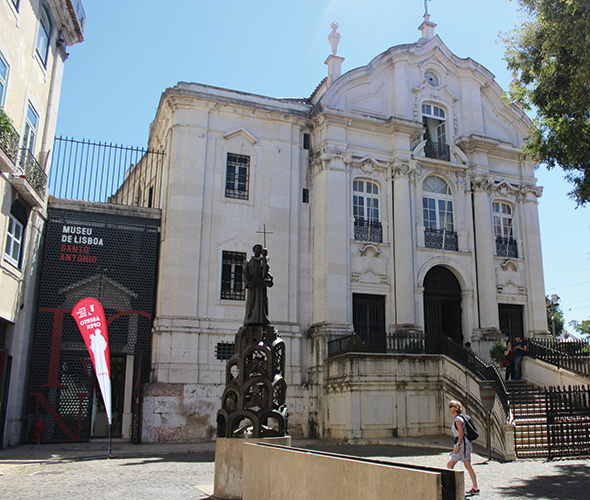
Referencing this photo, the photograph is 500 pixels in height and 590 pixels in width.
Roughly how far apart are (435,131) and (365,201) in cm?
536

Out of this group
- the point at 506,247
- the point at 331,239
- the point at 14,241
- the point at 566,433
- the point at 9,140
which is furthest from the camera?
the point at 506,247

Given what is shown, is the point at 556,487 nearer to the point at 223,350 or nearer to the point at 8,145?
the point at 223,350

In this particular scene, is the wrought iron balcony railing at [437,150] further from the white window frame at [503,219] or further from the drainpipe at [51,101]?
the drainpipe at [51,101]

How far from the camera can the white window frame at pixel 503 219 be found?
25859 millimetres

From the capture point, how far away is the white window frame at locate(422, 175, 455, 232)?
24625 mm

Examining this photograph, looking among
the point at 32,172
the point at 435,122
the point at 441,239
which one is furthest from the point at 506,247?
the point at 32,172

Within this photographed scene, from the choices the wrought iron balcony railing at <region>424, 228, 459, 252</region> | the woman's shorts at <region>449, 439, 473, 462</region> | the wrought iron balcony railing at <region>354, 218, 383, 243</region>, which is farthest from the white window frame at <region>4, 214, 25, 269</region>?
Result: the wrought iron balcony railing at <region>424, 228, 459, 252</region>

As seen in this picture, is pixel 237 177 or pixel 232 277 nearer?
pixel 232 277

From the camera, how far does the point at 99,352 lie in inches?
618

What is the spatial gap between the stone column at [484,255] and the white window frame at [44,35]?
1768 centimetres

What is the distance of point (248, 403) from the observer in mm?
10109

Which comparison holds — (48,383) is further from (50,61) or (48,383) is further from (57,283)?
(50,61)

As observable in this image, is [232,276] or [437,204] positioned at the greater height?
[437,204]

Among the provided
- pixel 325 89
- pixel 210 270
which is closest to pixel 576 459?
pixel 210 270
